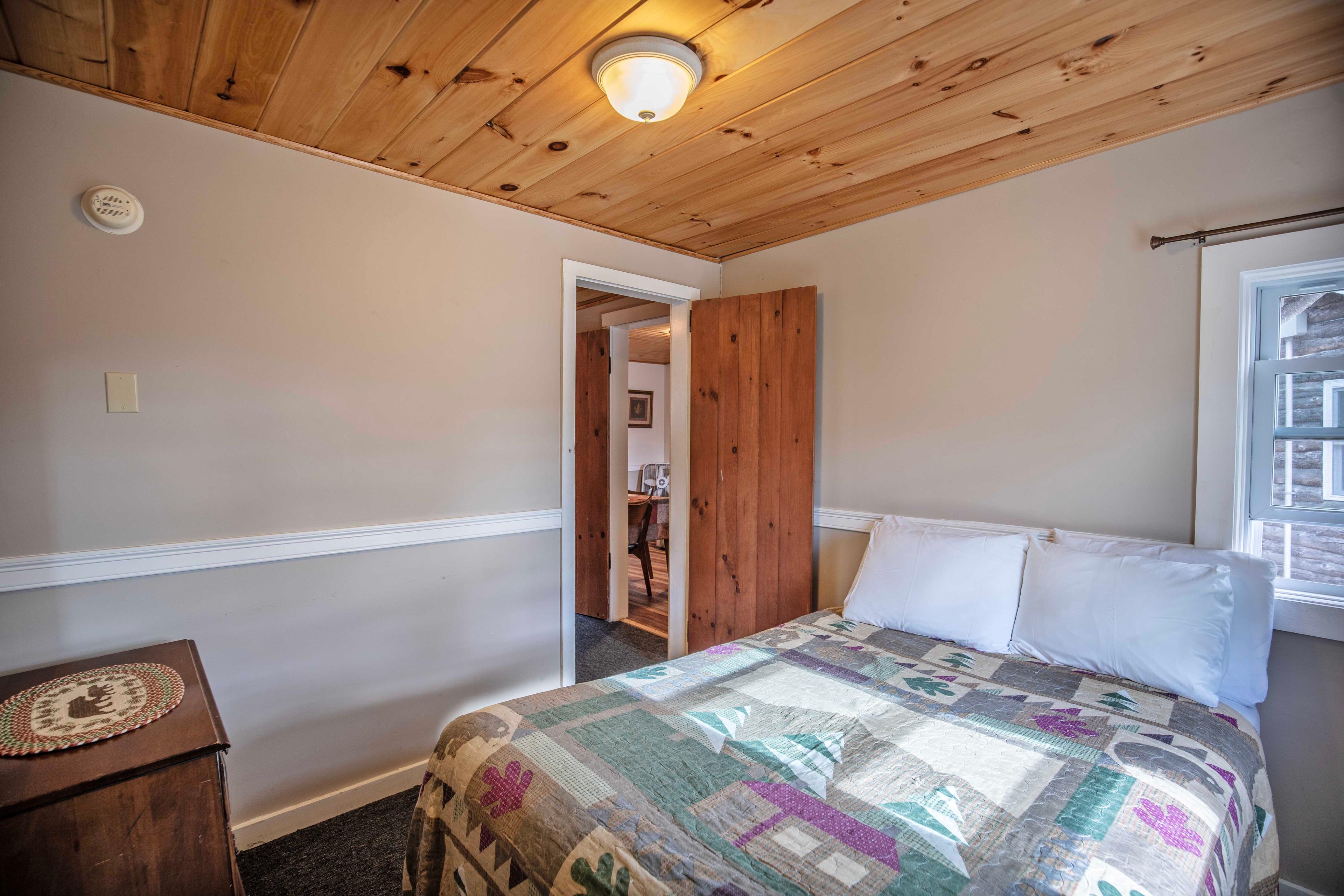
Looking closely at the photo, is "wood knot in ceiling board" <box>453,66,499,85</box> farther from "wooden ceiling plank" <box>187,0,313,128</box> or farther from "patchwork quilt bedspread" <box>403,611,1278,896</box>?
"patchwork quilt bedspread" <box>403,611,1278,896</box>

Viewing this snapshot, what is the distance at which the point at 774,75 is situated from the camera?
161cm

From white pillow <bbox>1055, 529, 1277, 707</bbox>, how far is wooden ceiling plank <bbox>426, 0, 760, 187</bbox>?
1.97 metres

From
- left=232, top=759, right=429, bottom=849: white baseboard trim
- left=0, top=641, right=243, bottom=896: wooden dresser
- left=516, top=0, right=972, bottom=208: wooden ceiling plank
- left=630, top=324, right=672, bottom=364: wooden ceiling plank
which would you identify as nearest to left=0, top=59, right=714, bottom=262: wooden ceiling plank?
left=516, top=0, right=972, bottom=208: wooden ceiling plank

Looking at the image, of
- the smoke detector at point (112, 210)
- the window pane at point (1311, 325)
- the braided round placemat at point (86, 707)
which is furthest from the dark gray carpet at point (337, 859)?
the window pane at point (1311, 325)

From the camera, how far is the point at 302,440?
208cm

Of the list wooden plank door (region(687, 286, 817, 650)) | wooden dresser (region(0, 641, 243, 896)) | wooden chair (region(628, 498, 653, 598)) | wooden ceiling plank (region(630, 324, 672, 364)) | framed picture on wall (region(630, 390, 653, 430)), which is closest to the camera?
wooden dresser (region(0, 641, 243, 896))

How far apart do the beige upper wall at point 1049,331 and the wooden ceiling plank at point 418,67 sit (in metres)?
1.87

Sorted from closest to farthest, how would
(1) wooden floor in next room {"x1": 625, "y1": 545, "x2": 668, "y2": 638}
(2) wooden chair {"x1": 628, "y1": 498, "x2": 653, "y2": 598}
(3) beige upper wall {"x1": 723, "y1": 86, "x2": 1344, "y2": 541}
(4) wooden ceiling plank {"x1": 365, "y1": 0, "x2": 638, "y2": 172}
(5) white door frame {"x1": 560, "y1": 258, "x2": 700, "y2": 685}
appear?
(4) wooden ceiling plank {"x1": 365, "y1": 0, "x2": 638, "y2": 172}
(3) beige upper wall {"x1": 723, "y1": 86, "x2": 1344, "y2": 541}
(5) white door frame {"x1": 560, "y1": 258, "x2": 700, "y2": 685}
(1) wooden floor in next room {"x1": 625, "y1": 545, "x2": 668, "y2": 638}
(2) wooden chair {"x1": 628, "y1": 498, "x2": 653, "y2": 598}

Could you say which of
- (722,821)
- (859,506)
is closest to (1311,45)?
(859,506)

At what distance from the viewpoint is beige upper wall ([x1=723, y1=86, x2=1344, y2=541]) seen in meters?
1.86

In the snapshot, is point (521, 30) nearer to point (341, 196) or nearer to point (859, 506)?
point (341, 196)

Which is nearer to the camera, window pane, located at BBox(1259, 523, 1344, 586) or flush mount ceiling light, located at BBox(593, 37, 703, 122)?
flush mount ceiling light, located at BBox(593, 37, 703, 122)

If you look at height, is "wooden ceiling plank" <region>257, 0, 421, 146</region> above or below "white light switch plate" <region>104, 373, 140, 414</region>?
above

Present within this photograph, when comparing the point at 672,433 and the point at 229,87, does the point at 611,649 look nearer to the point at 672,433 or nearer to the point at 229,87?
the point at 672,433
